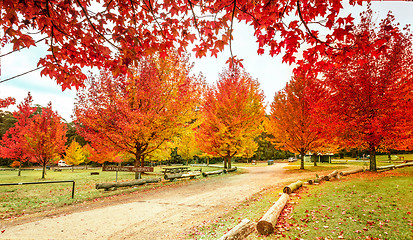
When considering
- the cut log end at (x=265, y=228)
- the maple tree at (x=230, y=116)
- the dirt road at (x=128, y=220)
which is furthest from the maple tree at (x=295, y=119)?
the cut log end at (x=265, y=228)

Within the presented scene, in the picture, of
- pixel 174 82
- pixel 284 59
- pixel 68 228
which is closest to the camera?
pixel 284 59

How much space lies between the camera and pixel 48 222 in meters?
5.98

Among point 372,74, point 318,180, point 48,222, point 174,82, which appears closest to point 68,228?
point 48,222

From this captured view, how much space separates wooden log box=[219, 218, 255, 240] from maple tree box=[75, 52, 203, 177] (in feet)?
29.0

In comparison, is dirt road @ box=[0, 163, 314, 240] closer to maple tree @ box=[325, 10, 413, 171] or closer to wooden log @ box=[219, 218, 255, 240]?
wooden log @ box=[219, 218, 255, 240]

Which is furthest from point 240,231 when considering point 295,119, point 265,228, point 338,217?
point 295,119

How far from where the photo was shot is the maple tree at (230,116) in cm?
1867

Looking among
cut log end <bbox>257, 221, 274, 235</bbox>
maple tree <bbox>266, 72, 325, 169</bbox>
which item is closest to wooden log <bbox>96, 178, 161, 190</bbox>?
cut log end <bbox>257, 221, 274, 235</bbox>

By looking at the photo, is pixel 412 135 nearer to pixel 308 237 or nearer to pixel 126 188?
pixel 308 237

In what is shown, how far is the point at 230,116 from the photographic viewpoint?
61.5ft

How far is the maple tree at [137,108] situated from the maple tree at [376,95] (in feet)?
33.8

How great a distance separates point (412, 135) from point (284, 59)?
13.8 metres

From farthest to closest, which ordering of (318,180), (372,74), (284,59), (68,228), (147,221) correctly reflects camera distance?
(372,74)
(318,180)
(147,221)
(68,228)
(284,59)

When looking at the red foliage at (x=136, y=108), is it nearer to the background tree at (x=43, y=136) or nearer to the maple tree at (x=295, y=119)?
the background tree at (x=43, y=136)
